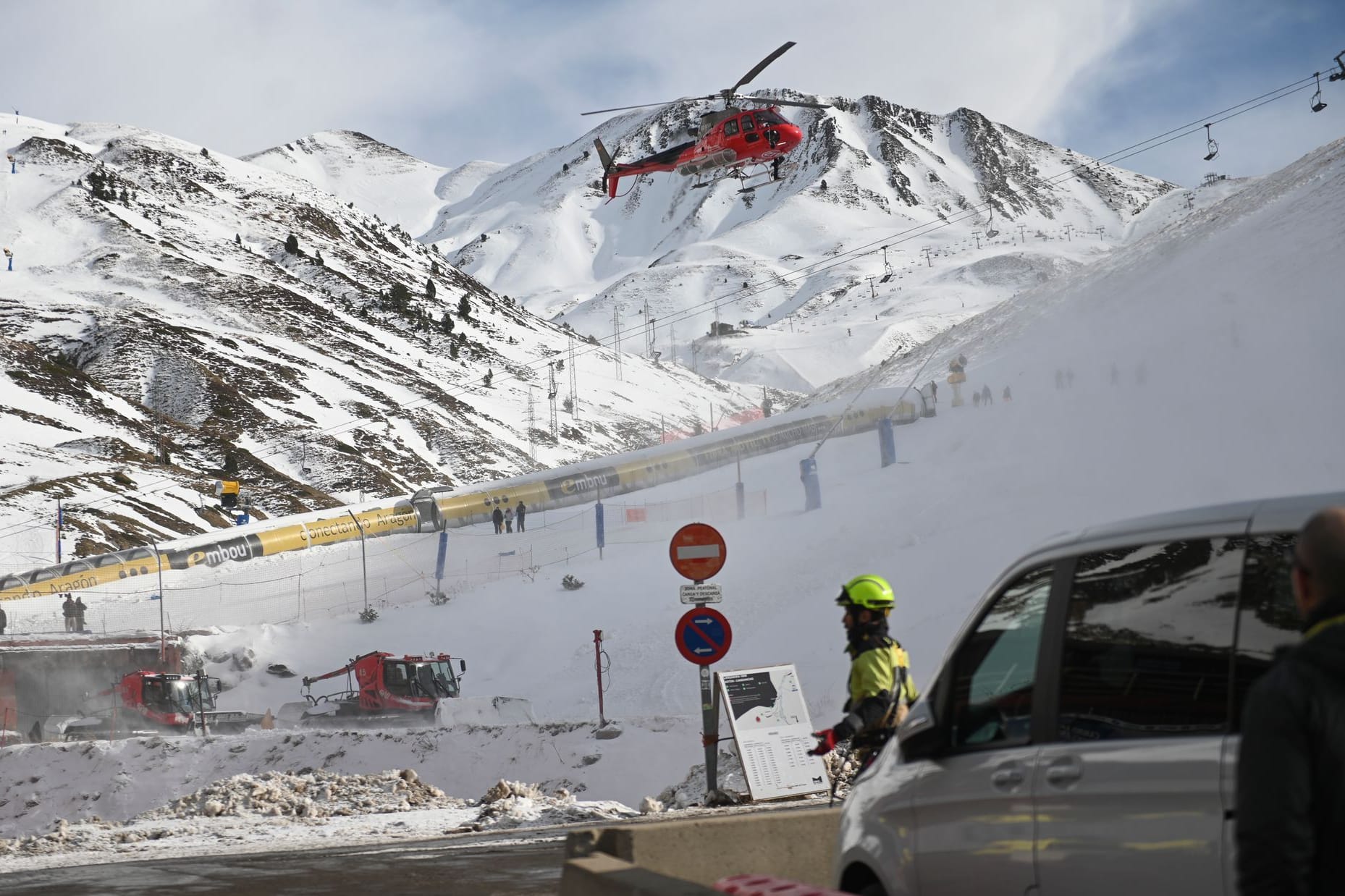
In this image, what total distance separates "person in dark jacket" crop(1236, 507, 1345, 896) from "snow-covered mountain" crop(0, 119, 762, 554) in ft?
208

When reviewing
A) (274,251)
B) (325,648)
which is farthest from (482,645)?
(274,251)

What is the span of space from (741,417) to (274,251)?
68081 millimetres

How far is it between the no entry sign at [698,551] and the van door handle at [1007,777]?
360 inches

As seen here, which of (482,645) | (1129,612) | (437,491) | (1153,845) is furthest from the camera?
(437,491)

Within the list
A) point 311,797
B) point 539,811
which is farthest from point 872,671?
point 311,797

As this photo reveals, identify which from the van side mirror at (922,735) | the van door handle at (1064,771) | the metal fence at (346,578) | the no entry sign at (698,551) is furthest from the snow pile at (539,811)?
the metal fence at (346,578)

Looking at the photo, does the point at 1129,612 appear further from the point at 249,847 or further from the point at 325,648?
the point at 325,648

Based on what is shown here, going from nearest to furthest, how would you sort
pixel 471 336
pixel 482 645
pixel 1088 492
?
pixel 1088 492 → pixel 482 645 → pixel 471 336

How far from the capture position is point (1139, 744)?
130 inches

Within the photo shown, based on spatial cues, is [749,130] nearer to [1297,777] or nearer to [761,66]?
[761,66]

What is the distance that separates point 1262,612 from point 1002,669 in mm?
1023

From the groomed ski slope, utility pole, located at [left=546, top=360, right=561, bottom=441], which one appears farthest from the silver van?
utility pole, located at [left=546, top=360, right=561, bottom=441]

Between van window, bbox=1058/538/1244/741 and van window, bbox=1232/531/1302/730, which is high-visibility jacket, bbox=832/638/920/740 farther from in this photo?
van window, bbox=1232/531/1302/730

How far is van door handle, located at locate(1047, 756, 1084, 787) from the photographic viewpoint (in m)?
3.50
